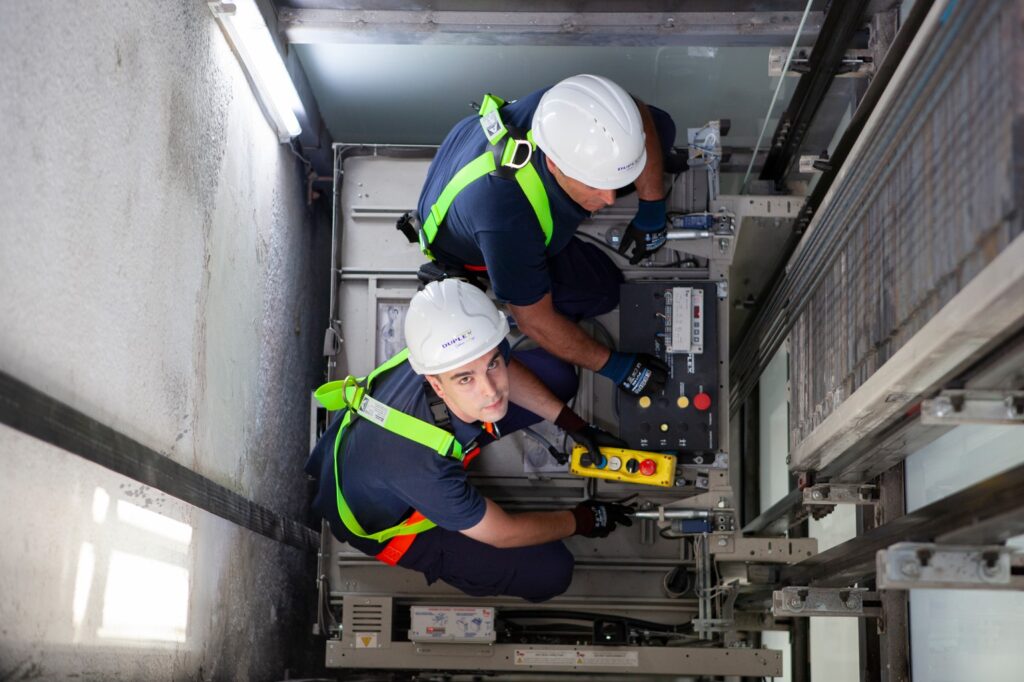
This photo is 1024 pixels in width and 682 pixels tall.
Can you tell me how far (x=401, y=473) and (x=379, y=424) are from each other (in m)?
0.19

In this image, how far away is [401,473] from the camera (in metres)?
3.49

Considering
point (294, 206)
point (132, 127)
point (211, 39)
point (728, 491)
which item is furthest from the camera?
point (294, 206)

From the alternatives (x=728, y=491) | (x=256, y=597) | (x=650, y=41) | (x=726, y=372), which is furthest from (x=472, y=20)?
(x=256, y=597)

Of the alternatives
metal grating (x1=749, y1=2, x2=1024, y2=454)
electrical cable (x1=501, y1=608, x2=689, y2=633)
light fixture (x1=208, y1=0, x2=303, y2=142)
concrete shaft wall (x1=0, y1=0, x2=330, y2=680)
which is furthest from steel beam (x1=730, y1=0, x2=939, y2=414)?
light fixture (x1=208, y1=0, x2=303, y2=142)

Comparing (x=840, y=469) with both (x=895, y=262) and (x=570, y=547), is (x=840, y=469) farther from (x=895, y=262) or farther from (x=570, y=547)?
(x=570, y=547)

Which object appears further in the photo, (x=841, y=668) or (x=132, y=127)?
(x=841, y=668)

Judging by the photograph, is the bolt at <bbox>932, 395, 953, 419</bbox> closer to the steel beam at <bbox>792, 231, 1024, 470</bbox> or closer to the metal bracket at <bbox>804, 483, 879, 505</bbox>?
the steel beam at <bbox>792, 231, 1024, 470</bbox>

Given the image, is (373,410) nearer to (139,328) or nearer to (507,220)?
(507,220)

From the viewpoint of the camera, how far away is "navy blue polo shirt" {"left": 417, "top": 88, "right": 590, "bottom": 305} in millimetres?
3432

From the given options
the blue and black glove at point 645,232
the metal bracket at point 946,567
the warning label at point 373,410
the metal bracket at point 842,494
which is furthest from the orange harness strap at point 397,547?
the metal bracket at point 946,567

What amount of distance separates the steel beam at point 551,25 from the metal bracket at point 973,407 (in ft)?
7.40

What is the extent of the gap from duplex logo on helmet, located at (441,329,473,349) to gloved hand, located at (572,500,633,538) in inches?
34.8

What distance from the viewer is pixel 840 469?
314 centimetres

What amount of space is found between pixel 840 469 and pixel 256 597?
2110mm
